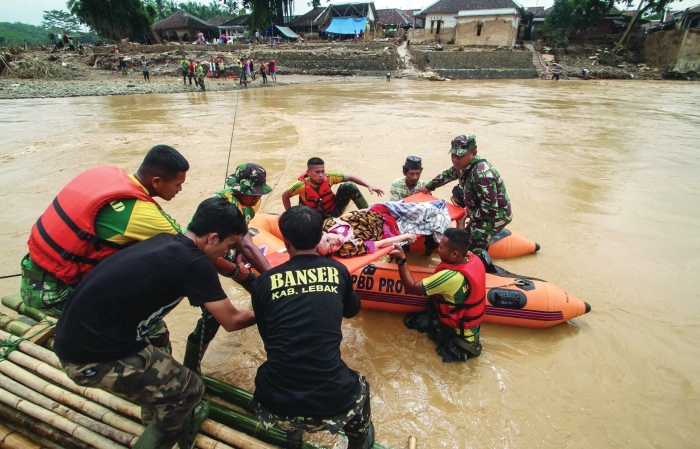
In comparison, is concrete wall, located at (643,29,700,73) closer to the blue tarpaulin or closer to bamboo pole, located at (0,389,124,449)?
the blue tarpaulin

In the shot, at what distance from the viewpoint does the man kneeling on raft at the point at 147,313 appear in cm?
145

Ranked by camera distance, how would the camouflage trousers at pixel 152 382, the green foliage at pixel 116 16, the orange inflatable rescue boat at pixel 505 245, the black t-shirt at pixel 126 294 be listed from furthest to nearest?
the green foliage at pixel 116 16 < the orange inflatable rescue boat at pixel 505 245 < the camouflage trousers at pixel 152 382 < the black t-shirt at pixel 126 294

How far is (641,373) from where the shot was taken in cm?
288

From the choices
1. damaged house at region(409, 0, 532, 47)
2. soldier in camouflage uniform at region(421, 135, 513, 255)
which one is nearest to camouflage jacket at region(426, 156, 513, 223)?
soldier in camouflage uniform at region(421, 135, 513, 255)

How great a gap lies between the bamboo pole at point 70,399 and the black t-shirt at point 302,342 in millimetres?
977

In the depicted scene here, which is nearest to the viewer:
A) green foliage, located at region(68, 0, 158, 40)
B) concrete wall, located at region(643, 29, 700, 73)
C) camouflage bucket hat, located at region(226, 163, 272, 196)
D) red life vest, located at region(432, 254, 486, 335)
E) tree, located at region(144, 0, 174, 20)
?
red life vest, located at region(432, 254, 486, 335)

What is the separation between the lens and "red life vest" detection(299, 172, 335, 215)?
436 centimetres

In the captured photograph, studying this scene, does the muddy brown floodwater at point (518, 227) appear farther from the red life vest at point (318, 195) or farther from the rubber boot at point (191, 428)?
the red life vest at point (318, 195)

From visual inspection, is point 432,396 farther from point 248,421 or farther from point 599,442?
point 248,421

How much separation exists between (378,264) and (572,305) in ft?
A: 6.11

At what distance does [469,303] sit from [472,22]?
35652 mm

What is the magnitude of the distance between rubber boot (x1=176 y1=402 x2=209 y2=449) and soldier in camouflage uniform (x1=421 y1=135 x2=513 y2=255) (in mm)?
3025

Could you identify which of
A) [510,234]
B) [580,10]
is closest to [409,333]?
[510,234]

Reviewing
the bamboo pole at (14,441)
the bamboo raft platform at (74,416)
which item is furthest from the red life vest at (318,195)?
the bamboo pole at (14,441)
